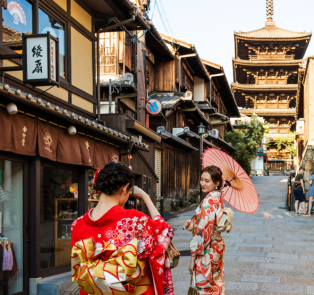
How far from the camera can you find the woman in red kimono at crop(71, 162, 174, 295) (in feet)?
8.82

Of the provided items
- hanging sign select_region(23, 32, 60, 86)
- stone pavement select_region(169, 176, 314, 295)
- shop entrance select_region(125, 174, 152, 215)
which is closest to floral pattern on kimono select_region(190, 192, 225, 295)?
stone pavement select_region(169, 176, 314, 295)

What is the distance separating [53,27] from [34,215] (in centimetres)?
383

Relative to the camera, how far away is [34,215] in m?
6.30

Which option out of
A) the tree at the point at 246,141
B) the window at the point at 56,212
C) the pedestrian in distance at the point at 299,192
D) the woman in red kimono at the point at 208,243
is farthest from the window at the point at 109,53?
the tree at the point at 246,141

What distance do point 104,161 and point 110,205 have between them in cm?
633

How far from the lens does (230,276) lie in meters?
7.22

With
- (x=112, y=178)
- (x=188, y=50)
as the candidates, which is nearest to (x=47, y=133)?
(x=112, y=178)

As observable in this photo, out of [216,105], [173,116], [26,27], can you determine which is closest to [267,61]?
[216,105]

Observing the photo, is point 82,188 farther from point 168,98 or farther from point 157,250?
point 168,98

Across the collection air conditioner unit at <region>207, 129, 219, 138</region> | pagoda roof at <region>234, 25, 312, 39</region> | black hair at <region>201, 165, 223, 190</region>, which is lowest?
black hair at <region>201, 165, 223, 190</region>

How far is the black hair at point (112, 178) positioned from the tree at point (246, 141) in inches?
1331

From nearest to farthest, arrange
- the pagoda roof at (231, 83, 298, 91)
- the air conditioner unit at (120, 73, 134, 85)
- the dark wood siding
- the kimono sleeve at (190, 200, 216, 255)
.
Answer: the kimono sleeve at (190, 200, 216, 255)
the air conditioner unit at (120, 73, 134, 85)
the dark wood siding
the pagoda roof at (231, 83, 298, 91)

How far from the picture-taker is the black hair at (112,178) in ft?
9.36

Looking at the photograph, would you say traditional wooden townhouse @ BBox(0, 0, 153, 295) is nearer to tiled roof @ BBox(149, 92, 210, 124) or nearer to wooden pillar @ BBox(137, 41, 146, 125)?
wooden pillar @ BBox(137, 41, 146, 125)
